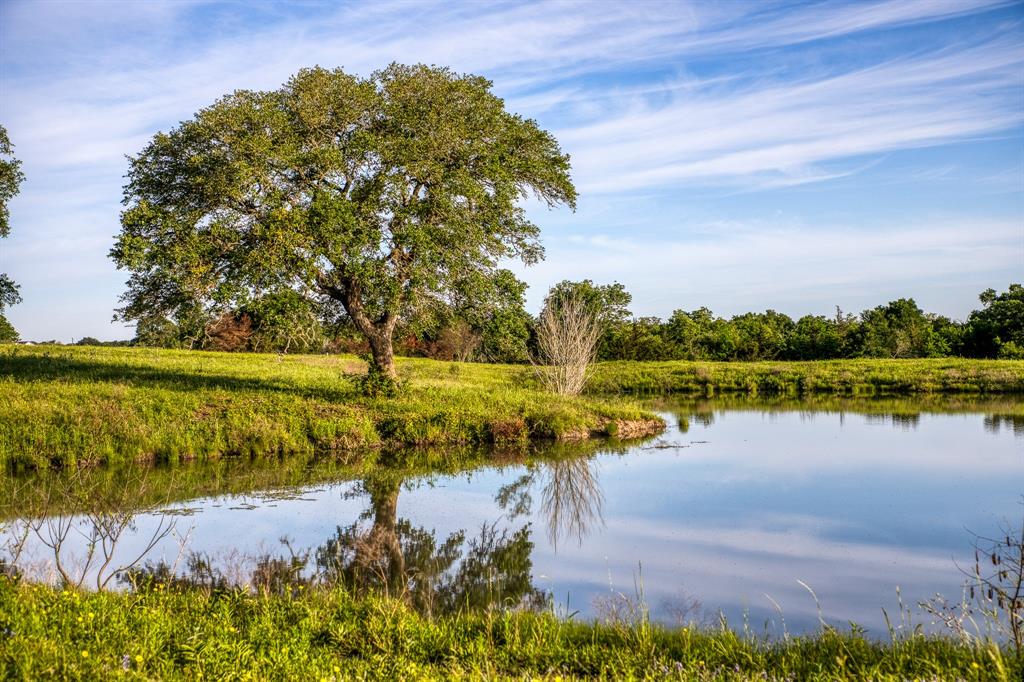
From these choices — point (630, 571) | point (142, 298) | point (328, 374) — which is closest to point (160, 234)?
point (142, 298)

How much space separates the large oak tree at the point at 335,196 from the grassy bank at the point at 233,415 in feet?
8.16

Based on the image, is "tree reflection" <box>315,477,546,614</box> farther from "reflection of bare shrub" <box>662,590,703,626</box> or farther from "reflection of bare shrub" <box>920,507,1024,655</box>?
"reflection of bare shrub" <box>920,507,1024,655</box>

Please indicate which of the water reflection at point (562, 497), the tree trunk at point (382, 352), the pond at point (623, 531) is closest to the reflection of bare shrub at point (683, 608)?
the pond at point (623, 531)

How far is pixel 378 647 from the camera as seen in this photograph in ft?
20.2

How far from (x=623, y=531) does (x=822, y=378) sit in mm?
35947

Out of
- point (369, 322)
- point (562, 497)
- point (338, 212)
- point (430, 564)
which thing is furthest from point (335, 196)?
point (430, 564)

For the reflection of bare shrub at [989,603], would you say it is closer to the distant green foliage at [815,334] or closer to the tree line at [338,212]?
the tree line at [338,212]

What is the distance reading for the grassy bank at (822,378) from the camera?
40.3 m

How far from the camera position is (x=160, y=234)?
62.1ft

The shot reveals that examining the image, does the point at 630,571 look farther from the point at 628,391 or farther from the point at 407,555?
the point at 628,391

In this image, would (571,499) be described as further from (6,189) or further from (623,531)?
(6,189)

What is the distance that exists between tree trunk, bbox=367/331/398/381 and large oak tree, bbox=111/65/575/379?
93mm

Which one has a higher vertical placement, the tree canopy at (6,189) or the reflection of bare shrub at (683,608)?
the tree canopy at (6,189)

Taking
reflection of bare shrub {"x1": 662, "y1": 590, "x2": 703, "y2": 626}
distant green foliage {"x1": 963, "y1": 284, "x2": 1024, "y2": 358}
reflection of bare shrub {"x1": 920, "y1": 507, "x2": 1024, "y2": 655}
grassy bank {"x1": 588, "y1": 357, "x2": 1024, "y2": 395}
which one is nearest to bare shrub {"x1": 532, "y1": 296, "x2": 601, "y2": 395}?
grassy bank {"x1": 588, "y1": 357, "x2": 1024, "y2": 395}
